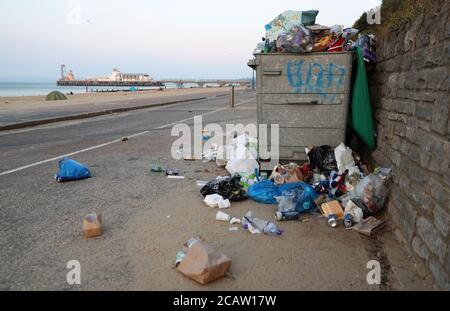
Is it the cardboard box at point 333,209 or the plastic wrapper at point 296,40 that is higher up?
the plastic wrapper at point 296,40

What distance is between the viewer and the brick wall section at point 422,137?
2.38m

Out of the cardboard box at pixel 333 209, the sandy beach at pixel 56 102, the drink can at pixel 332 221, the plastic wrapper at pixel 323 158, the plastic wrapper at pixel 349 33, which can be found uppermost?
the plastic wrapper at pixel 349 33

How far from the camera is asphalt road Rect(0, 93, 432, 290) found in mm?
Result: 2559

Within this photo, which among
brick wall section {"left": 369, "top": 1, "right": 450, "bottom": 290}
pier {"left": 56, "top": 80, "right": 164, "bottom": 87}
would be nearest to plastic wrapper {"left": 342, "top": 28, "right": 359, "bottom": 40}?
brick wall section {"left": 369, "top": 1, "right": 450, "bottom": 290}

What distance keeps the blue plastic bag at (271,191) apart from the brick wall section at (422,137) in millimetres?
855

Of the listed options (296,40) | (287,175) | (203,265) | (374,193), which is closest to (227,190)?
(287,175)

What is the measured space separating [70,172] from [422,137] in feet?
14.9

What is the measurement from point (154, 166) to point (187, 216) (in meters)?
2.23

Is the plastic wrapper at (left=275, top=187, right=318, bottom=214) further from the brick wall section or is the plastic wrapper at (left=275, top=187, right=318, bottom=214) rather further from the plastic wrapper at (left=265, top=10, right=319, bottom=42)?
the plastic wrapper at (left=265, top=10, right=319, bottom=42)

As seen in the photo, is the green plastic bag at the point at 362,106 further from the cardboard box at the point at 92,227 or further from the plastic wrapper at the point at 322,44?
the cardboard box at the point at 92,227

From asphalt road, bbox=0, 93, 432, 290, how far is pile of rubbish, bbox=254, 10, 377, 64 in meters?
2.18

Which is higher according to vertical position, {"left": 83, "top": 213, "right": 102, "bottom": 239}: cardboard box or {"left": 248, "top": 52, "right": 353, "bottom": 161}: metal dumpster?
{"left": 248, "top": 52, "right": 353, "bottom": 161}: metal dumpster

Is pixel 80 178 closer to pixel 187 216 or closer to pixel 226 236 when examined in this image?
pixel 187 216

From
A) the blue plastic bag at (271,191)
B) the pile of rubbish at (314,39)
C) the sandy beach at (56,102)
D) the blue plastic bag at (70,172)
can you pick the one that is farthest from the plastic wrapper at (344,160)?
the sandy beach at (56,102)
